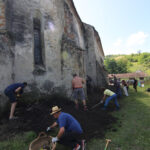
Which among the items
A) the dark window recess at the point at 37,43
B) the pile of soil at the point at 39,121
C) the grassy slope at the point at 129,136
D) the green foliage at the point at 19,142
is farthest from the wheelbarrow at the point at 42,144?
the dark window recess at the point at 37,43

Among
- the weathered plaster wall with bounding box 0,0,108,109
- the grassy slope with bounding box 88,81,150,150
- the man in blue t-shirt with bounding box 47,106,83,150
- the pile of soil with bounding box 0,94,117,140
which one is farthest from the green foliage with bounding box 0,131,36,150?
the weathered plaster wall with bounding box 0,0,108,109

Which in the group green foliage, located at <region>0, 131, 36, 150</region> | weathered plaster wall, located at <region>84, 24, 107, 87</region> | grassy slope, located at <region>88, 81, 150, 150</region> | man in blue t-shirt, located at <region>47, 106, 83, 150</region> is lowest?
grassy slope, located at <region>88, 81, 150, 150</region>

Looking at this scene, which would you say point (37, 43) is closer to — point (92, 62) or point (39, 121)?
point (39, 121)

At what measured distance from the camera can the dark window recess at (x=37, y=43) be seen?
718 cm

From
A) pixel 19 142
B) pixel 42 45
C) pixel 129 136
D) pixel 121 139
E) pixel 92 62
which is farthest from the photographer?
pixel 92 62

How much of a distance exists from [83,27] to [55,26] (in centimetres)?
744

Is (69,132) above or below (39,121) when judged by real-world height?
above

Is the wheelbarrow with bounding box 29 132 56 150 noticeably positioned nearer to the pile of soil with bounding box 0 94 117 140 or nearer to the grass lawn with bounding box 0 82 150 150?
the grass lawn with bounding box 0 82 150 150

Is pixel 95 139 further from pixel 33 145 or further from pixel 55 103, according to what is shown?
pixel 55 103

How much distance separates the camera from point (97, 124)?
4.85m

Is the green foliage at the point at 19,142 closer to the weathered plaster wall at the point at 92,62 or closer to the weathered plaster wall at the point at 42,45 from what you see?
the weathered plaster wall at the point at 42,45

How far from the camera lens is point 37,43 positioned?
7.32 metres

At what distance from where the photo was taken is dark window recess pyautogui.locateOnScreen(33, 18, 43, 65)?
718 centimetres

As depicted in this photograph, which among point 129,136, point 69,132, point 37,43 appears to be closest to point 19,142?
point 69,132
